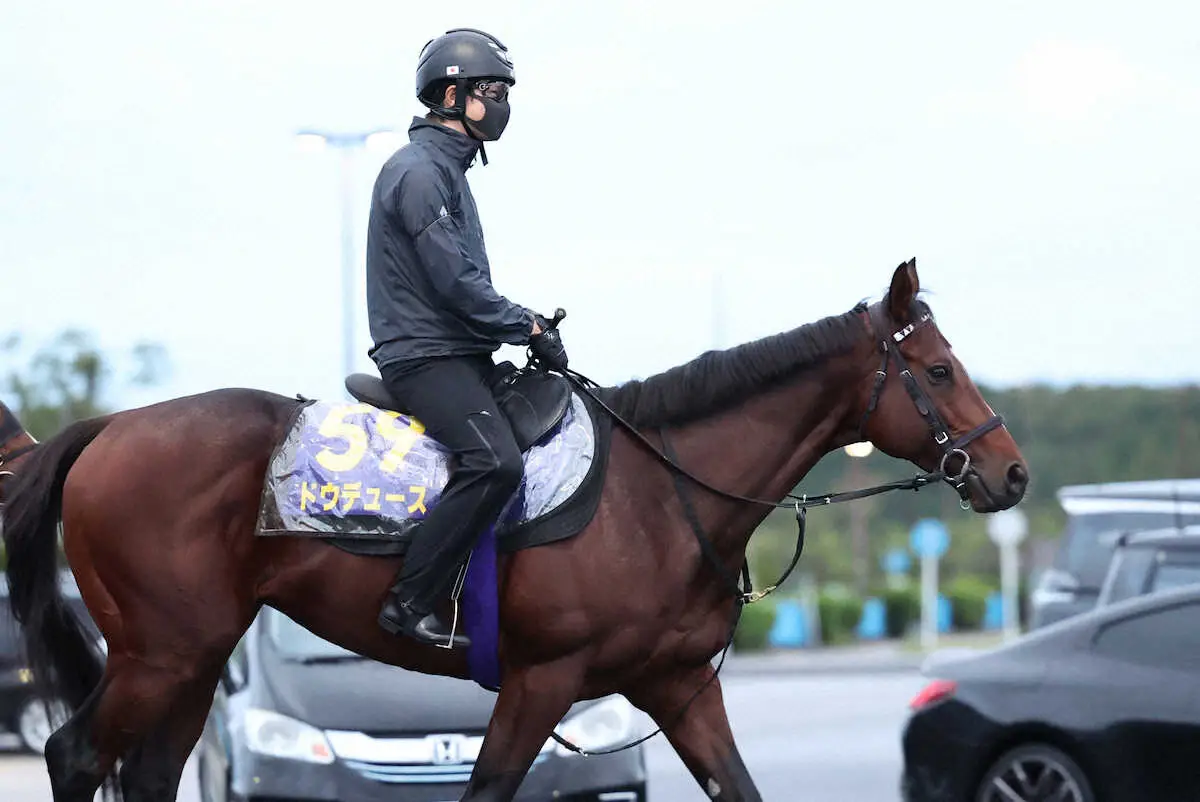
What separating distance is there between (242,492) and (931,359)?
8.83 ft

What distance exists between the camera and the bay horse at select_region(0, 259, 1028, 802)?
22.9 feet

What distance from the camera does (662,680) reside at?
7.12m

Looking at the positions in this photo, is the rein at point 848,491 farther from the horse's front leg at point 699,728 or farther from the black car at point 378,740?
the black car at point 378,740

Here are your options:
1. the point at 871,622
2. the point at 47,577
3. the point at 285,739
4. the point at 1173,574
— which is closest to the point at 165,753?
the point at 47,577

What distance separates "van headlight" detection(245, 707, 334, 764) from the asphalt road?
3901 millimetres

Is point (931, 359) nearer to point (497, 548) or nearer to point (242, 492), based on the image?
point (497, 548)

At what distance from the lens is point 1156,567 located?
14.6 m

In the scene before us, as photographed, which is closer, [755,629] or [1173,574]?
[1173,574]

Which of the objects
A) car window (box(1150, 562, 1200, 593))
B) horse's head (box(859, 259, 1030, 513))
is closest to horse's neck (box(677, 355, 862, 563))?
horse's head (box(859, 259, 1030, 513))

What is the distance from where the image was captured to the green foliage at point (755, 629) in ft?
129

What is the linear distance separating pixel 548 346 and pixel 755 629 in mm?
32968

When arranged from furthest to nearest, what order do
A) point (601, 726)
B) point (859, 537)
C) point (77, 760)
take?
point (859, 537)
point (601, 726)
point (77, 760)

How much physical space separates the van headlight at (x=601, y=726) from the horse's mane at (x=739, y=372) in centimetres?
310

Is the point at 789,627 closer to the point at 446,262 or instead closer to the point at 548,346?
the point at 548,346
